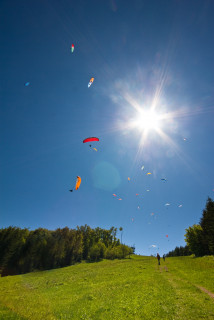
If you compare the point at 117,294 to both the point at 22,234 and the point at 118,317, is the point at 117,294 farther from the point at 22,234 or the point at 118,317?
the point at 22,234

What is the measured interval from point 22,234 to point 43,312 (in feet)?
204

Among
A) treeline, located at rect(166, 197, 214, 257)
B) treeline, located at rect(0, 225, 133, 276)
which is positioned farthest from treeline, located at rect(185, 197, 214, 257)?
treeline, located at rect(0, 225, 133, 276)

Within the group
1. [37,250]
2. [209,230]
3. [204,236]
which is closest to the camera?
[209,230]

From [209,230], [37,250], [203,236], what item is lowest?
[37,250]

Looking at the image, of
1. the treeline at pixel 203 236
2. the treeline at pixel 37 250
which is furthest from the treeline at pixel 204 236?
the treeline at pixel 37 250

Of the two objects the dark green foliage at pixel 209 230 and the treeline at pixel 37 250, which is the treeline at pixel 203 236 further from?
the treeline at pixel 37 250

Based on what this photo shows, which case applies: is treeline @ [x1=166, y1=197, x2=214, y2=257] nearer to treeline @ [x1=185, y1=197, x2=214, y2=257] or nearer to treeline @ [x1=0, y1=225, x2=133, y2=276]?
treeline @ [x1=185, y1=197, x2=214, y2=257]

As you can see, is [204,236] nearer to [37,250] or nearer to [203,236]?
[203,236]

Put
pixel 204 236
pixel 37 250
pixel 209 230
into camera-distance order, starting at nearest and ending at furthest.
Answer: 1. pixel 209 230
2. pixel 204 236
3. pixel 37 250

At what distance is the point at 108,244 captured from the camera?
102875 millimetres

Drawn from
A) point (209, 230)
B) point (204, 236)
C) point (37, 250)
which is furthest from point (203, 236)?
point (37, 250)

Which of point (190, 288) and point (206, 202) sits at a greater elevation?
point (206, 202)

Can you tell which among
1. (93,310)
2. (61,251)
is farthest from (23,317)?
(61,251)

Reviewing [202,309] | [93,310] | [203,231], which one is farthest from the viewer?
[203,231]
